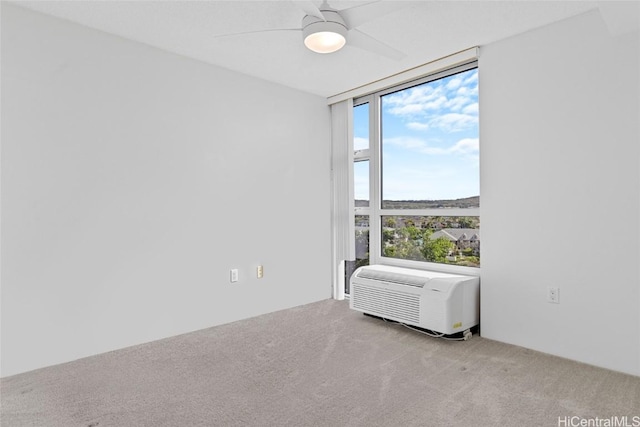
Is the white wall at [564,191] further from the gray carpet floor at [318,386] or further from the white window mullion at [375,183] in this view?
the white window mullion at [375,183]

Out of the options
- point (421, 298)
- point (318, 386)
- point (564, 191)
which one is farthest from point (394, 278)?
point (564, 191)

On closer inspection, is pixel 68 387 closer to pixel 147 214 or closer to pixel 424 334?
pixel 147 214

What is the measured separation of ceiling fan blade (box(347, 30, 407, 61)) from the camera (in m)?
2.11

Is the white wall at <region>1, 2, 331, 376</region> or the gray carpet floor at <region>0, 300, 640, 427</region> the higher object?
the white wall at <region>1, 2, 331, 376</region>

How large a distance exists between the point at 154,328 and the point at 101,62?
6.59ft

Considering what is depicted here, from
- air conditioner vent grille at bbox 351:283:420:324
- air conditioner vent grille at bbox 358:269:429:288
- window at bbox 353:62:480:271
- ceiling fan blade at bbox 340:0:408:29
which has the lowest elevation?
air conditioner vent grille at bbox 351:283:420:324

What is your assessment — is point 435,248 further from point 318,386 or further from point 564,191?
point 318,386

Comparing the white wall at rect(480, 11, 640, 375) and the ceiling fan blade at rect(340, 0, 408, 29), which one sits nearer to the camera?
the ceiling fan blade at rect(340, 0, 408, 29)

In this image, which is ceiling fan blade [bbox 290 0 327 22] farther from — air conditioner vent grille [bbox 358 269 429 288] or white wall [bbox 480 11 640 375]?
air conditioner vent grille [bbox 358 269 429 288]

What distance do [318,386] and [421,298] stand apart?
1174 mm

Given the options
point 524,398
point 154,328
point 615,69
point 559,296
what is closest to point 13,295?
point 154,328

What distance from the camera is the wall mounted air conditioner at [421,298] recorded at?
2.82 meters

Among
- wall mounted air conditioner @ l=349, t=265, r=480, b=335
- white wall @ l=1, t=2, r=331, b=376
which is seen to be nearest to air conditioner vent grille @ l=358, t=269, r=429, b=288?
Answer: wall mounted air conditioner @ l=349, t=265, r=480, b=335

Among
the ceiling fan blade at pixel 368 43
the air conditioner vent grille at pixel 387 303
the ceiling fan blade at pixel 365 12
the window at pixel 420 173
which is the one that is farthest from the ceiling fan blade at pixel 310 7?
the air conditioner vent grille at pixel 387 303
